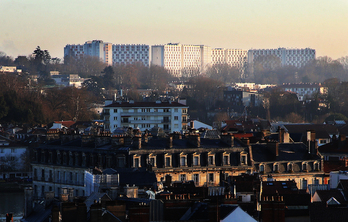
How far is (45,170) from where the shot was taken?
149 ft

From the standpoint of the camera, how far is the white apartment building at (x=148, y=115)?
Answer: 259 feet

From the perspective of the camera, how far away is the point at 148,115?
81062 mm

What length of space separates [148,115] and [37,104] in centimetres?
1273

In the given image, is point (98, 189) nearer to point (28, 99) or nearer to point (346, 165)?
point (346, 165)

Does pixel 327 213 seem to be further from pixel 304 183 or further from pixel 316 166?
pixel 316 166

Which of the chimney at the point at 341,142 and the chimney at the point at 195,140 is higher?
the chimney at the point at 195,140

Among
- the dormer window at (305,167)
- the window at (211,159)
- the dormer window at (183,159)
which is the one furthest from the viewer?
the dormer window at (305,167)

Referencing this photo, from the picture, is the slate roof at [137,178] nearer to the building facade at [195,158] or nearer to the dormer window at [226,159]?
the building facade at [195,158]

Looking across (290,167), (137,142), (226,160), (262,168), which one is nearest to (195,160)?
(226,160)

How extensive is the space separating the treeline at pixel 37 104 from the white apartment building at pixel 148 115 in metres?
8.57

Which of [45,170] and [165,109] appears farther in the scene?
[165,109]

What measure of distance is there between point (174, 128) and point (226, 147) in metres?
37.4

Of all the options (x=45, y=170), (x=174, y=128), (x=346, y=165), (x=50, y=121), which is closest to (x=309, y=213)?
(x=346, y=165)

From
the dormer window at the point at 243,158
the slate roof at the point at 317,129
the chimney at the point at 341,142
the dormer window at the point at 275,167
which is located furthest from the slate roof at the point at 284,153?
the slate roof at the point at 317,129
